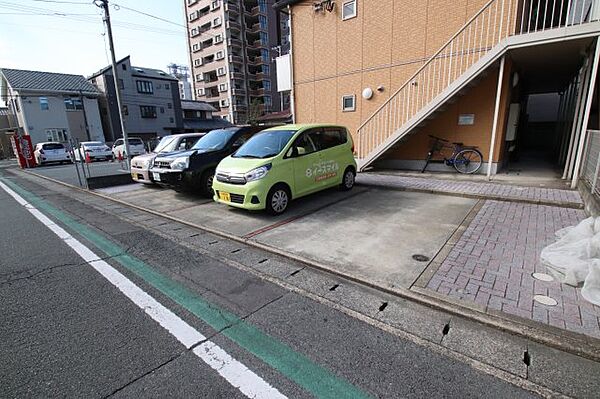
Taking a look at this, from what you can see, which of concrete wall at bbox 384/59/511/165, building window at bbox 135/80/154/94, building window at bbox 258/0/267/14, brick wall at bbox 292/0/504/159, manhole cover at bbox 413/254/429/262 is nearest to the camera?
manhole cover at bbox 413/254/429/262

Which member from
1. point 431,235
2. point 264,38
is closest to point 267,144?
point 431,235

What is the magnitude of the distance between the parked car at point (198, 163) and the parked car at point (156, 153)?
101cm

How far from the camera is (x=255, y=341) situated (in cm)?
234

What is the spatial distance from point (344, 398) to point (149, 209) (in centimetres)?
615

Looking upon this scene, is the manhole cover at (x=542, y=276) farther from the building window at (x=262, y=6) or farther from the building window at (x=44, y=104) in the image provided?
the building window at (x=262, y=6)

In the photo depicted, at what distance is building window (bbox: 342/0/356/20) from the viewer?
979cm

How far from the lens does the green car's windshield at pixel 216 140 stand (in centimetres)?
754

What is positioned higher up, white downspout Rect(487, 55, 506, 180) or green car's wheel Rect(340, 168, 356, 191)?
white downspout Rect(487, 55, 506, 180)

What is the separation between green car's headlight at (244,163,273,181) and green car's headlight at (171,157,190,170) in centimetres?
231

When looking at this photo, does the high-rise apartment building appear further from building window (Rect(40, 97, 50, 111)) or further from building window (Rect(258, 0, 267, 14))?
building window (Rect(40, 97, 50, 111))

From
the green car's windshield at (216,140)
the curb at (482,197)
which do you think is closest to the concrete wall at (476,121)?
the curb at (482,197)

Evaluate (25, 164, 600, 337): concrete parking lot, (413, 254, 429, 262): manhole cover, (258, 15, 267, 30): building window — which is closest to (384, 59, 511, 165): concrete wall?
(25, 164, 600, 337): concrete parking lot

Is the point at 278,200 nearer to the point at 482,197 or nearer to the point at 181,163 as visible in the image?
the point at 181,163

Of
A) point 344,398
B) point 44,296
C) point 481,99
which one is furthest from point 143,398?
point 481,99
